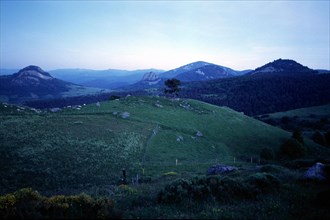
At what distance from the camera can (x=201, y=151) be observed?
5519 centimetres

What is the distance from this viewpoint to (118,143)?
159ft

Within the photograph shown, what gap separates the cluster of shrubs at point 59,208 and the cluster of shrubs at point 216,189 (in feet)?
14.9

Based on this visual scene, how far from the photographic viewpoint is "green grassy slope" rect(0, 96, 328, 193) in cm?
3222

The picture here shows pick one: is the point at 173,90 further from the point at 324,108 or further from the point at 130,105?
the point at 324,108

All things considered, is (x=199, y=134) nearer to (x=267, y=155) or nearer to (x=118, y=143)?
(x=267, y=155)

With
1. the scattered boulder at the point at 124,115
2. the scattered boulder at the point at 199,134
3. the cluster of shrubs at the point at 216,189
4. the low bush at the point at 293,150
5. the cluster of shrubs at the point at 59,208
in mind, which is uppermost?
the scattered boulder at the point at 124,115

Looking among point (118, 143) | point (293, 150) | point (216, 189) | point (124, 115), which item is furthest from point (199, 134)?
point (216, 189)

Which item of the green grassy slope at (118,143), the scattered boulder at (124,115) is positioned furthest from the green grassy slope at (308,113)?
the scattered boulder at (124,115)

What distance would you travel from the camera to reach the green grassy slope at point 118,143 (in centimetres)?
3222

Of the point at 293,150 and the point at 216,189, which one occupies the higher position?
the point at 216,189

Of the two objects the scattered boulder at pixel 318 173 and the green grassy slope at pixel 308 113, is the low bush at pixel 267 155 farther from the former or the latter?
the green grassy slope at pixel 308 113

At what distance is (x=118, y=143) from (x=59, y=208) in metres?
35.6

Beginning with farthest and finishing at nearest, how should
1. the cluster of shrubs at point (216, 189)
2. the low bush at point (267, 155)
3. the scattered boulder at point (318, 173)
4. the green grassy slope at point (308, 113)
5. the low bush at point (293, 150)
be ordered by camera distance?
the green grassy slope at point (308, 113), the low bush at point (293, 150), the low bush at point (267, 155), the scattered boulder at point (318, 173), the cluster of shrubs at point (216, 189)

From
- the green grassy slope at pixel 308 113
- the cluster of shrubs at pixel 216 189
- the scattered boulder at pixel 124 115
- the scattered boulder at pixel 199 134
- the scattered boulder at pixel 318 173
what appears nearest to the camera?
the cluster of shrubs at pixel 216 189
